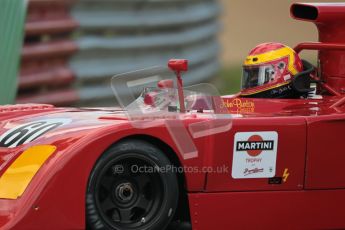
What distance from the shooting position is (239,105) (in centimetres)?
569

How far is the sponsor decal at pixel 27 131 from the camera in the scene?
4.89m

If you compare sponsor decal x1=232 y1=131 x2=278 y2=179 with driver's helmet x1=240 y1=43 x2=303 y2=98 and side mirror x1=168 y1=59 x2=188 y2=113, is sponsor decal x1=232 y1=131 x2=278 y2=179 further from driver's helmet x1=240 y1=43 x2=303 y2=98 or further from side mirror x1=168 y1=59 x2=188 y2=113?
driver's helmet x1=240 y1=43 x2=303 y2=98

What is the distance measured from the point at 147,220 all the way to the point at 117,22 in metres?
4.49

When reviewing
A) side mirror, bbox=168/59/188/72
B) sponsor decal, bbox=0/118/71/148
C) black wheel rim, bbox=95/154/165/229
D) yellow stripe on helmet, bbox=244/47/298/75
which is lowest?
black wheel rim, bbox=95/154/165/229

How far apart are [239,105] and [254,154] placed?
2.62ft

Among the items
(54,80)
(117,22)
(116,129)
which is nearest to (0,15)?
(54,80)

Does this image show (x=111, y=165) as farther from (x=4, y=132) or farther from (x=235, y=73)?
(x=235, y=73)

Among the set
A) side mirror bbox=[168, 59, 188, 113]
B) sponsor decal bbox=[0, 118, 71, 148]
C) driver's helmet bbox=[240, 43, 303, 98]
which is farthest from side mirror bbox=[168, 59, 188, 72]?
driver's helmet bbox=[240, 43, 303, 98]

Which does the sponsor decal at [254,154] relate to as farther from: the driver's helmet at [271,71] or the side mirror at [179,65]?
the driver's helmet at [271,71]

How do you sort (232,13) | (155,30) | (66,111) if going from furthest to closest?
(232,13)
(155,30)
(66,111)

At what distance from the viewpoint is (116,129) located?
4.64 metres

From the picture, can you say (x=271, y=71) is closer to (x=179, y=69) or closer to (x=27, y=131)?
(x=179, y=69)

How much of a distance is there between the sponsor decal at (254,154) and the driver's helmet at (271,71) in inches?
33.4

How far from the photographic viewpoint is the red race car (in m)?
4.52
